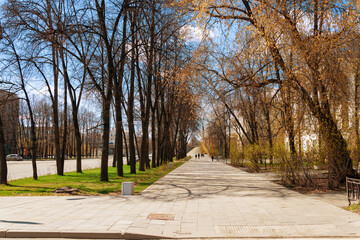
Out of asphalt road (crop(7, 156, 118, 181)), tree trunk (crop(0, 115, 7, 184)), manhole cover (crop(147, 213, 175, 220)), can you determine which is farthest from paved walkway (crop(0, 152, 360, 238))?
asphalt road (crop(7, 156, 118, 181))

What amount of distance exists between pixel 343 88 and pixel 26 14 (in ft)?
48.5

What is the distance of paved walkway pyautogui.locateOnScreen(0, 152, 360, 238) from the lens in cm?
Result: 650

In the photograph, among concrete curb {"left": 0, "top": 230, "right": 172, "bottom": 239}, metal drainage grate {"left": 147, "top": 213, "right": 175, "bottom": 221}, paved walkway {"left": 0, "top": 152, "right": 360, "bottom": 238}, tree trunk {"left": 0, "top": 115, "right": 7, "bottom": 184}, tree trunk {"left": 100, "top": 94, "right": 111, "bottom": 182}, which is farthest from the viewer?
tree trunk {"left": 100, "top": 94, "right": 111, "bottom": 182}

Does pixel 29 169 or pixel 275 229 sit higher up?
pixel 275 229

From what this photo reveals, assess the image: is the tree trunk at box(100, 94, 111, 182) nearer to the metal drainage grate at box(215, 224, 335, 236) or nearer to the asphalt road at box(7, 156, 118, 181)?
the asphalt road at box(7, 156, 118, 181)

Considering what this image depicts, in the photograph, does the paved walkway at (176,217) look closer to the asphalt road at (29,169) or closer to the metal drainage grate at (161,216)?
the metal drainage grate at (161,216)

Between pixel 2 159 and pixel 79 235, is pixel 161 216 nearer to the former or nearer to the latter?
pixel 79 235

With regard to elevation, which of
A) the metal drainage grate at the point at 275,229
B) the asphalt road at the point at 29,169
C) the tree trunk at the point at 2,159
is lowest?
the asphalt road at the point at 29,169

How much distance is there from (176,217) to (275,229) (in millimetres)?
2478

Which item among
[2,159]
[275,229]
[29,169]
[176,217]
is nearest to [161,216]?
[176,217]

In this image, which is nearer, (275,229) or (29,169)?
(275,229)

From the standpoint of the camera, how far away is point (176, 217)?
317 inches

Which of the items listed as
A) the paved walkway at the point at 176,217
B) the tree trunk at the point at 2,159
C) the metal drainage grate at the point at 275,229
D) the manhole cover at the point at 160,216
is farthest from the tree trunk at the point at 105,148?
the metal drainage grate at the point at 275,229

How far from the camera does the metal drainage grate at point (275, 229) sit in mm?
6543
